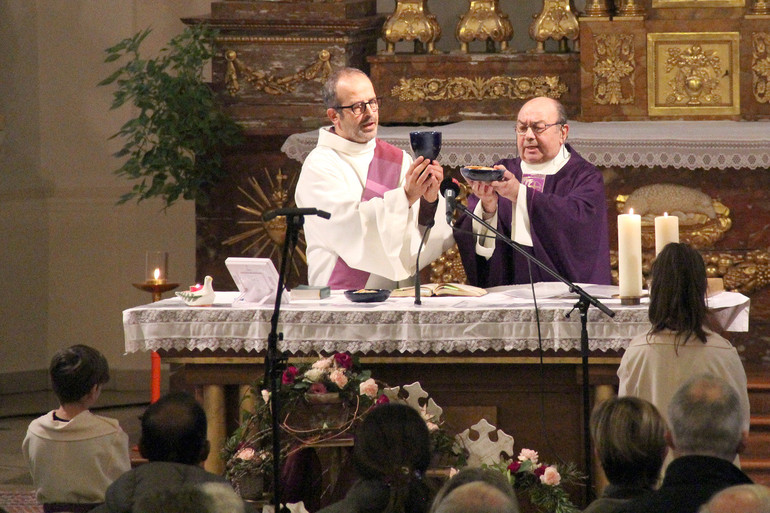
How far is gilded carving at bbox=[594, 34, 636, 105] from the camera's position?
8.28 metres

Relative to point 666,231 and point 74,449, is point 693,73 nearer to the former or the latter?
point 666,231

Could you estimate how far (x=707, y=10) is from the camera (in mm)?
8250

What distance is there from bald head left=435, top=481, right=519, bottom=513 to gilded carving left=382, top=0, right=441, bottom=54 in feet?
19.2

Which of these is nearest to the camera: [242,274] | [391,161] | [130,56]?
[242,274]

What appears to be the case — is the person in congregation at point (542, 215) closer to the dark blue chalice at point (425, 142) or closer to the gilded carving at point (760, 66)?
the dark blue chalice at point (425, 142)

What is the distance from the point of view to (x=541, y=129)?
635 cm

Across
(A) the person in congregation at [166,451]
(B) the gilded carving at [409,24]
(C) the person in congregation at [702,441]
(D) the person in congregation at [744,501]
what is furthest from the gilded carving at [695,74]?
(D) the person in congregation at [744,501]

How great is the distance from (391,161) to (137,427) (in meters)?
2.69

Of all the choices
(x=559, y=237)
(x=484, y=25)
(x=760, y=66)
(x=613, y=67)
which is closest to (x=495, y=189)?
(x=559, y=237)

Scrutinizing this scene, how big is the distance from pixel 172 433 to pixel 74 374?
0.89m

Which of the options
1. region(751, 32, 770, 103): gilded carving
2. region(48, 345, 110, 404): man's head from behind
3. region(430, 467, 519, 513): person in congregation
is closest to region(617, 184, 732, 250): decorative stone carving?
region(751, 32, 770, 103): gilded carving

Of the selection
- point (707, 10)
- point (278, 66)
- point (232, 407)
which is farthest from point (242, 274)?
point (707, 10)

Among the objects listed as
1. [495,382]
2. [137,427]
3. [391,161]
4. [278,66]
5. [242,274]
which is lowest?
[137,427]

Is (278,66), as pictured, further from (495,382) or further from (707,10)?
(495,382)
